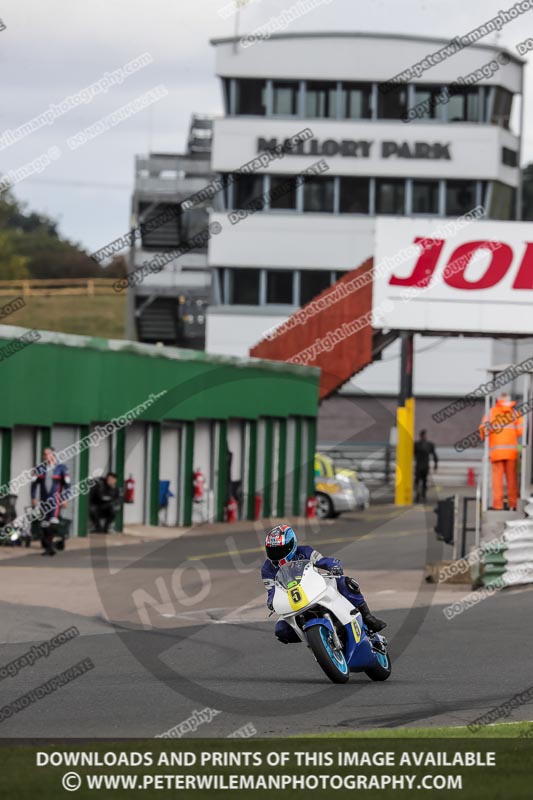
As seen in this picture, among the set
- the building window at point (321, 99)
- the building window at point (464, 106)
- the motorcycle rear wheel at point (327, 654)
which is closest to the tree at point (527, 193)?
the building window at point (464, 106)

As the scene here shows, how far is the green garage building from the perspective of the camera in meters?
28.0

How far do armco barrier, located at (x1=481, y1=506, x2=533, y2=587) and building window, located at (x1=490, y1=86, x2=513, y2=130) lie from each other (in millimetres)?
43697

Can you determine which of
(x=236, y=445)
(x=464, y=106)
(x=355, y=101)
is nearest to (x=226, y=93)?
(x=355, y=101)

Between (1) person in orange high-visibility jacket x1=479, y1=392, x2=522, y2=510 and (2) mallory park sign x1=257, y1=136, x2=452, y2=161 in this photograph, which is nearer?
(1) person in orange high-visibility jacket x1=479, y1=392, x2=522, y2=510

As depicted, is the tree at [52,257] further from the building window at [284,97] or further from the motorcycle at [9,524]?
the motorcycle at [9,524]

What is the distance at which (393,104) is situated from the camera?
62219 mm

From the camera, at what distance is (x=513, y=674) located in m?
13.0

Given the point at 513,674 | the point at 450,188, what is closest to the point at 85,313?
the point at 450,188

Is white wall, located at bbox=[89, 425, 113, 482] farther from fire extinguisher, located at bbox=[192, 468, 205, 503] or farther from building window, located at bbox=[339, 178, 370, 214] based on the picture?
building window, located at bbox=[339, 178, 370, 214]

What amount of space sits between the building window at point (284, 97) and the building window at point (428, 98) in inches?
185

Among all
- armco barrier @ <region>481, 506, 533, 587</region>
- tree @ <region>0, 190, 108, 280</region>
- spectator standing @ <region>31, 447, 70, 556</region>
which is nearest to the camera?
armco barrier @ <region>481, 506, 533, 587</region>

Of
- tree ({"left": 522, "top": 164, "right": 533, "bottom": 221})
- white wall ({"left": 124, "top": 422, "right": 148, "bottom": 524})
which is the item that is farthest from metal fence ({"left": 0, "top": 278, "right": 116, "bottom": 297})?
white wall ({"left": 124, "top": 422, "right": 148, "bottom": 524})

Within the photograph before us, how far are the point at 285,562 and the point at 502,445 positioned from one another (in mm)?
11545

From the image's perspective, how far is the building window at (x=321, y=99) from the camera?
62000 mm
